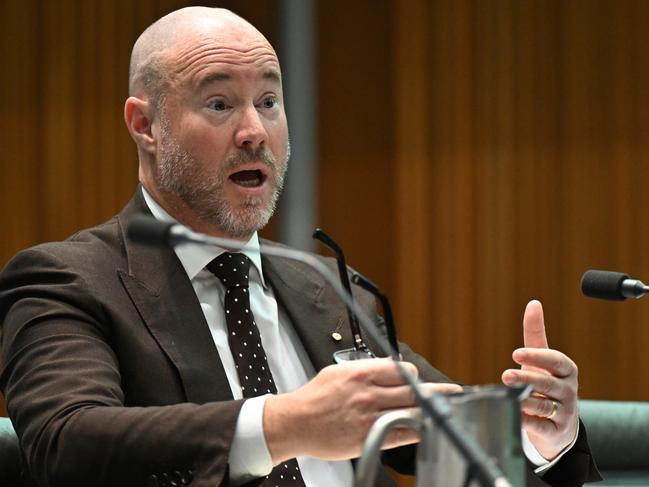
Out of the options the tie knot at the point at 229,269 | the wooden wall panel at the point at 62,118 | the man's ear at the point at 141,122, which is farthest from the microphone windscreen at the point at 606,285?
the wooden wall panel at the point at 62,118

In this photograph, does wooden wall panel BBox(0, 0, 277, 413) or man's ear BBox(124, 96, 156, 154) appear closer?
man's ear BBox(124, 96, 156, 154)

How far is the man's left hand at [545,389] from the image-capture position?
1.99 metres

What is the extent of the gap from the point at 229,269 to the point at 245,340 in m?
0.17

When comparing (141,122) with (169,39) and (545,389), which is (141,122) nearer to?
(169,39)

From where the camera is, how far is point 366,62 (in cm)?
402

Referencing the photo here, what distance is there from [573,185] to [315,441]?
2.40 meters

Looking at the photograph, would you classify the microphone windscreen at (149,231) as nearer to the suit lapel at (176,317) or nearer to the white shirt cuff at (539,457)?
the suit lapel at (176,317)

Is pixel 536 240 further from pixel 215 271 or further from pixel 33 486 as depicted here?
pixel 33 486

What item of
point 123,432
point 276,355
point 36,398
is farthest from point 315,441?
point 276,355

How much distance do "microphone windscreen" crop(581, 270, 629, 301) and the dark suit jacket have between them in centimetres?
39

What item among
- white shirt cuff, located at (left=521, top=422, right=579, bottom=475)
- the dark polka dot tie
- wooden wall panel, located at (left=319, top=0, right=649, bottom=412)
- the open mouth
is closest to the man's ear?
the open mouth

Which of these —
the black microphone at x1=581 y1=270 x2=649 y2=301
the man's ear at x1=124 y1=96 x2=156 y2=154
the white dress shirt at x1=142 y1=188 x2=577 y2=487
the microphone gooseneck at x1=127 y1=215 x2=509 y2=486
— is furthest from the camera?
the man's ear at x1=124 y1=96 x2=156 y2=154

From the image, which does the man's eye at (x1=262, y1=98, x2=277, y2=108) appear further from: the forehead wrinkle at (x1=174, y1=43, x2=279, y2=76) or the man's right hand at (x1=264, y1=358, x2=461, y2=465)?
the man's right hand at (x1=264, y1=358, x2=461, y2=465)

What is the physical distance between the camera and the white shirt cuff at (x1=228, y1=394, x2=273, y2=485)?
1.73 meters
